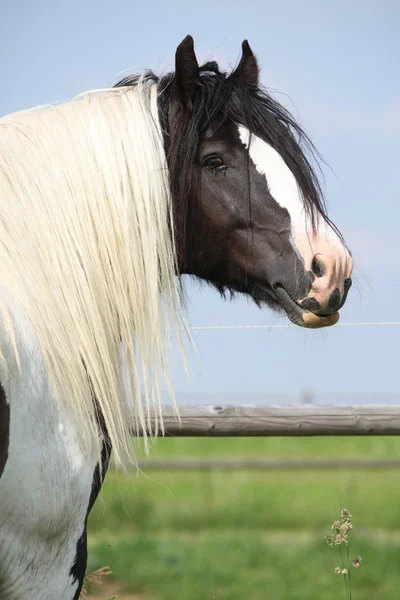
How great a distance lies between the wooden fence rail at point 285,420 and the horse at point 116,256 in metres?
1.80

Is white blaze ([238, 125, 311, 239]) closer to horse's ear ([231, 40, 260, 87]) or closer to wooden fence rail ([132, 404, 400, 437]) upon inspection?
horse's ear ([231, 40, 260, 87])

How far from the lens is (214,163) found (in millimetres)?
2523

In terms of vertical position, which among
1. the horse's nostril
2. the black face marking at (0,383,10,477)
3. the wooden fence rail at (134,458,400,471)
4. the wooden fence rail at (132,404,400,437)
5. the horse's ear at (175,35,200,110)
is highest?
the horse's ear at (175,35,200,110)

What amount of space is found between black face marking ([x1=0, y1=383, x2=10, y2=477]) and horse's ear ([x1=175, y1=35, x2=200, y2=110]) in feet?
3.93

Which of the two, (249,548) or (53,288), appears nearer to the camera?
(53,288)

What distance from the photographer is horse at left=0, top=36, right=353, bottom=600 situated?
205cm

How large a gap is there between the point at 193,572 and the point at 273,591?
1.81 feet

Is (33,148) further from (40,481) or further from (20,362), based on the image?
(40,481)

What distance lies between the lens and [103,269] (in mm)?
2316

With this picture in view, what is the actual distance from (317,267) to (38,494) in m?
1.08

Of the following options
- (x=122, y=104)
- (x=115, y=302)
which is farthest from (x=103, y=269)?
(x=122, y=104)

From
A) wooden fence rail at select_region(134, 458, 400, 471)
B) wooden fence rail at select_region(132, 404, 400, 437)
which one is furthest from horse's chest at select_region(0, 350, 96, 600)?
wooden fence rail at select_region(134, 458, 400, 471)

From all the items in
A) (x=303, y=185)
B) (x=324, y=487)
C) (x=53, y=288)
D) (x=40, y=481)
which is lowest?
(x=324, y=487)

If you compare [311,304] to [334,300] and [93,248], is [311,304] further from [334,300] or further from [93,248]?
[93,248]
